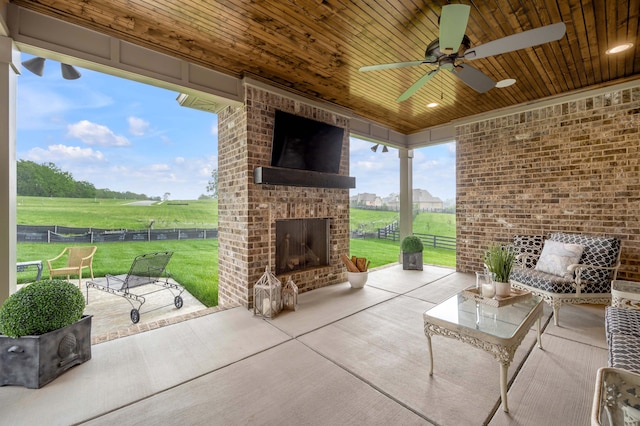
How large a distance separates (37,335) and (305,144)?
3263 millimetres

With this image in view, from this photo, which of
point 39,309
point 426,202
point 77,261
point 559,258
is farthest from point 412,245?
point 77,261

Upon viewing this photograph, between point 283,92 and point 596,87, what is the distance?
14.6 feet

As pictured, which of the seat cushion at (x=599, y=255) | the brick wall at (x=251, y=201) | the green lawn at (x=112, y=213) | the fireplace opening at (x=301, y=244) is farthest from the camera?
the green lawn at (x=112, y=213)

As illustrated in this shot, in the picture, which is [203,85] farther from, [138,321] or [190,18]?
[138,321]

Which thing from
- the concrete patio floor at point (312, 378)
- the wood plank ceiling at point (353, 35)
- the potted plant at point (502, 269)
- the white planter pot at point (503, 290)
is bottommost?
the concrete patio floor at point (312, 378)

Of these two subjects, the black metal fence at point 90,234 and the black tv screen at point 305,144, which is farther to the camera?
the black metal fence at point 90,234

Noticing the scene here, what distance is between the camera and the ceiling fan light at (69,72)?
2.68 meters

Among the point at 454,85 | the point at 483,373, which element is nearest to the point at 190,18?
the point at 454,85

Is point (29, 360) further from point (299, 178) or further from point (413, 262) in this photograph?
point (413, 262)

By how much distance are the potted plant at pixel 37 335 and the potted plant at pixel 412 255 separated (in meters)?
4.90

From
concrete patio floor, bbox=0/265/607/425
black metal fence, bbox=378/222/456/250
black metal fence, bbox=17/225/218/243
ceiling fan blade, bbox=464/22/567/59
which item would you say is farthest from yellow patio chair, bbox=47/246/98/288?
black metal fence, bbox=378/222/456/250

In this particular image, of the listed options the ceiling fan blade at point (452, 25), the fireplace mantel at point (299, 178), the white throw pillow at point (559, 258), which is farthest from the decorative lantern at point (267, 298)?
the white throw pillow at point (559, 258)

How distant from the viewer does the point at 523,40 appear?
6.47 ft

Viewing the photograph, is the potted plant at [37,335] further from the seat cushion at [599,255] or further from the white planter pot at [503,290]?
the seat cushion at [599,255]
